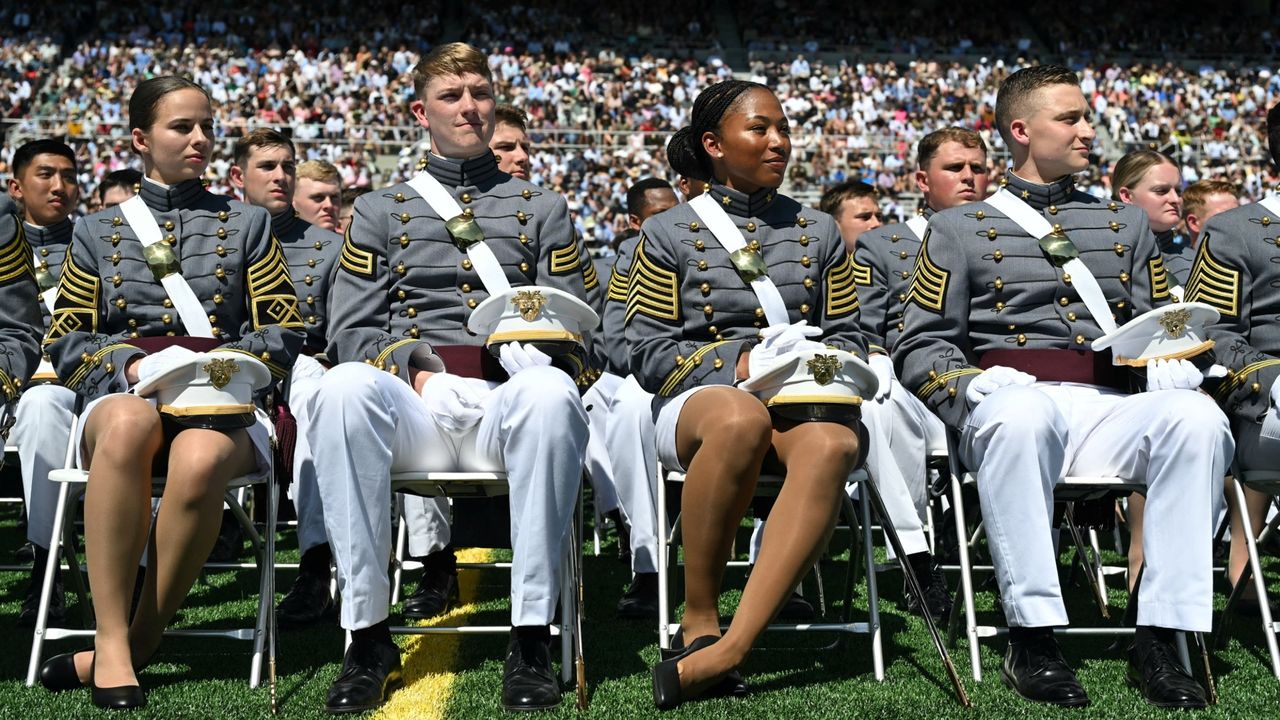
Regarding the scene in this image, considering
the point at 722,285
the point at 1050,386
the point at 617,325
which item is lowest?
the point at 1050,386

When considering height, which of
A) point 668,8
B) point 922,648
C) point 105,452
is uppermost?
point 668,8

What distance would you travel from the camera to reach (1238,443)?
14.9ft

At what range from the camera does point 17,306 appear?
4.69m

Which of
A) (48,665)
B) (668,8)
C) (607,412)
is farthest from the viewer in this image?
(668,8)

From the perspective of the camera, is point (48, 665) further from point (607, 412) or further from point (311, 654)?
point (607, 412)

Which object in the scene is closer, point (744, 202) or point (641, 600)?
point (744, 202)

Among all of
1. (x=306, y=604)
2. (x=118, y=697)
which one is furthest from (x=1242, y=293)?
(x=118, y=697)

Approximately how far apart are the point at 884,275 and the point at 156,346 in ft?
11.9

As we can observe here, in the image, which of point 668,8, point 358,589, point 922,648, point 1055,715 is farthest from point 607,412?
point 668,8

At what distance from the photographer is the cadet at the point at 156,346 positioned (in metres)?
3.96

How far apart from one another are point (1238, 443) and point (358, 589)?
2741 millimetres

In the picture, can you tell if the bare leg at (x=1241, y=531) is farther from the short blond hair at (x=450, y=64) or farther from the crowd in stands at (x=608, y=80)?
the crowd in stands at (x=608, y=80)

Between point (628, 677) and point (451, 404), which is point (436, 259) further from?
point (628, 677)

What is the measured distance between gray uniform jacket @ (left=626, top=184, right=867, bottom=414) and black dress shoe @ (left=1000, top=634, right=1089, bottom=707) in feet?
3.48
